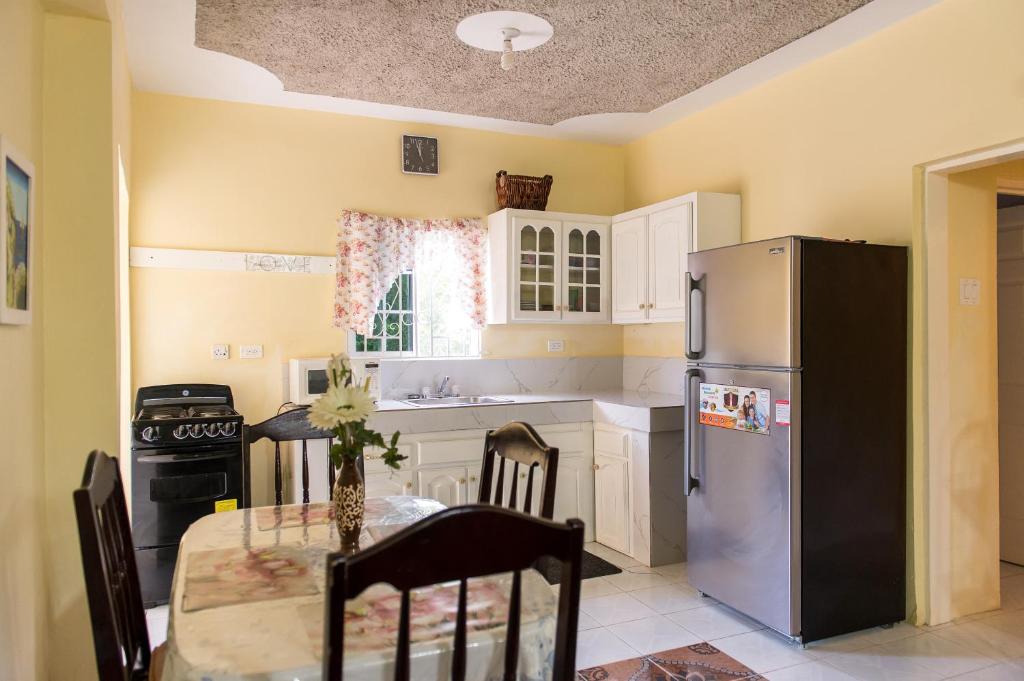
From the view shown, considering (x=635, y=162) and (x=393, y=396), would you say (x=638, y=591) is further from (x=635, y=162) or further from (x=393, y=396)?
(x=635, y=162)

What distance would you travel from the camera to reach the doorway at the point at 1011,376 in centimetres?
404

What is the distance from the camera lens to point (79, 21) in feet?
8.29

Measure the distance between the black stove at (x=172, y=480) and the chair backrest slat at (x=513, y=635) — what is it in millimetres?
2447

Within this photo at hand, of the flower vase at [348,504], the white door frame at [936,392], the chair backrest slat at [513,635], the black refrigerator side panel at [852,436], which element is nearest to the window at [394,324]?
the black refrigerator side panel at [852,436]

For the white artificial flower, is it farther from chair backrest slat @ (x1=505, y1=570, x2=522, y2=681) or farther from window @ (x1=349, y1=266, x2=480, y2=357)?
window @ (x1=349, y1=266, x2=480, y2=357)

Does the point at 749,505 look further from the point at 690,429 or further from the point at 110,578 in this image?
the point at 110,578

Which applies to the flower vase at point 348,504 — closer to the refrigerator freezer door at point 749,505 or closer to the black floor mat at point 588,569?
the refrigerator freezer door at point 749,505

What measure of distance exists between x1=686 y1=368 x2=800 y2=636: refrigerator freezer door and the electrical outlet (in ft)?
8.15

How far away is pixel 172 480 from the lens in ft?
11.4

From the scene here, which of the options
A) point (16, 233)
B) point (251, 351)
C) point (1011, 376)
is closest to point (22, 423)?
point (16, 233)

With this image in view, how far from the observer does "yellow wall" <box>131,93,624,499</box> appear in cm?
407

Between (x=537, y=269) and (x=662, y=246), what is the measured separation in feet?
2.73

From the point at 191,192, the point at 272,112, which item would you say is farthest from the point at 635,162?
the point at 191,192

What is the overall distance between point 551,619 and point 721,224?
10.6 ft
